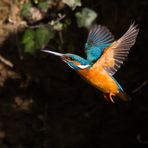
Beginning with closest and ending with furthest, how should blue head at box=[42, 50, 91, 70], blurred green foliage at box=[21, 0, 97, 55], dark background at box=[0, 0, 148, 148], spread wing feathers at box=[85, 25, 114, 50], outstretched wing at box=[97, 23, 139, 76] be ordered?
blue head at box=[42, 50, 91, 70] → outstretched wing at box=[97, 23, 139, 76] → spread wing feathers at box=[85, 25, 114, 50] → blurred green foliage at box=[21, 0, 97, 55] → dark background at box=[0, 0, 148, 148]

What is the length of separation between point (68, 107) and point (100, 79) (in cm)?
217

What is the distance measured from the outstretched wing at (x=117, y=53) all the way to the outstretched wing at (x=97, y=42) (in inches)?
1.4

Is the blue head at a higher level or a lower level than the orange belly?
higher

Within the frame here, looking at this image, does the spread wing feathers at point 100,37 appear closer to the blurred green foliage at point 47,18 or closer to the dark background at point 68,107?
the blurred green foliage at point 47,18

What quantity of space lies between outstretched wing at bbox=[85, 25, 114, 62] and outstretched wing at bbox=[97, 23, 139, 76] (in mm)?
36

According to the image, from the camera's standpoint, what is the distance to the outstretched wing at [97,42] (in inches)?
65.9

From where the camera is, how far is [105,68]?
1604 millimetres

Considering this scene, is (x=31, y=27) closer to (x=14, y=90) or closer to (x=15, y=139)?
(x=14, y=90)

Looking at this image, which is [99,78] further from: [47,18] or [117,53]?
[47,18]

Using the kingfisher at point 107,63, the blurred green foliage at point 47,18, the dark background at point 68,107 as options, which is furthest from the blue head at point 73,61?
the dark background at point 68,107

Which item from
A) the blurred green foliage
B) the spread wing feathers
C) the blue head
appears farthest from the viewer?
the blurred green foliage

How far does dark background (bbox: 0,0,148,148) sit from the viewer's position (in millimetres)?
3467

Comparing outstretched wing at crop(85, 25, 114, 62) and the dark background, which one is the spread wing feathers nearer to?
outstretched wing at crop(85, 25, 114, 62)

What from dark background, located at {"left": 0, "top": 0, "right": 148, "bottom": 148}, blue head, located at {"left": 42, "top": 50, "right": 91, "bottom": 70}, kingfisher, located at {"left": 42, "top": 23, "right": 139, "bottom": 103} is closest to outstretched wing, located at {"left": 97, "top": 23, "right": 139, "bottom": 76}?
kingfisher, located at {"left": 42, "top": 23, "right": 139, "bottom": 103}
